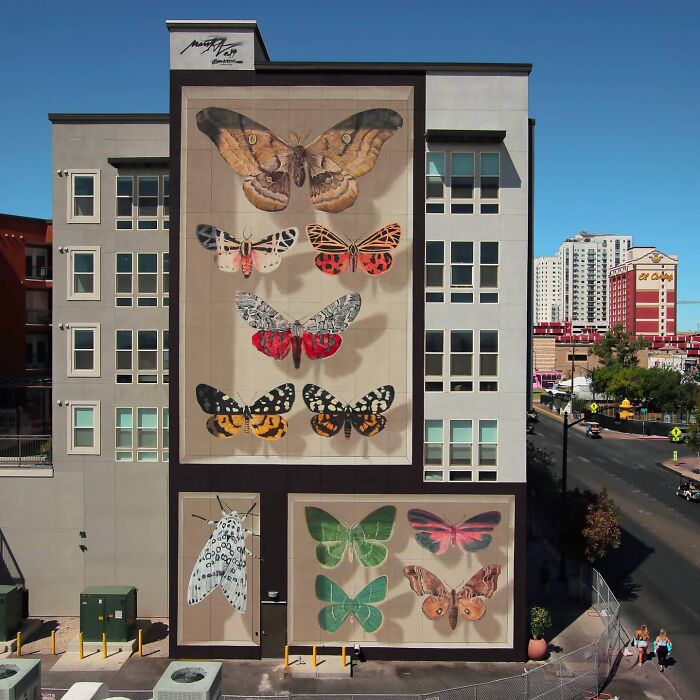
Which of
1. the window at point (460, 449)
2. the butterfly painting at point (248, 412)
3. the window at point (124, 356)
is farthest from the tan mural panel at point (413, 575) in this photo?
the window at point (124, 356)

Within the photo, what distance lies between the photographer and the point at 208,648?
21812 millimetres

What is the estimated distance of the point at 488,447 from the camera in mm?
21938

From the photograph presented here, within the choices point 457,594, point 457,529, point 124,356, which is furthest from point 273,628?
point 124,356

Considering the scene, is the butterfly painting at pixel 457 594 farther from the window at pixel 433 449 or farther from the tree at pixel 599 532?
the tree at pixel 599 532

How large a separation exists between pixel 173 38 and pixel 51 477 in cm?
1668

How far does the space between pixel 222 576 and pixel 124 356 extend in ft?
29.7

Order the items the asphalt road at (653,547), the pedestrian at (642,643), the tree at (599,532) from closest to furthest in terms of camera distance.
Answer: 1. the pedestrian at (642,643)
2. the asphalt road at (653,547)
3. the tree at (599,532)

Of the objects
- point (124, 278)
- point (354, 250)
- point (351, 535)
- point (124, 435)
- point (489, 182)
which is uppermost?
point (489, 182)

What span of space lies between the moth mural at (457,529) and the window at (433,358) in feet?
13.9

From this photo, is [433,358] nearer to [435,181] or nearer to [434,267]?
[434,267]

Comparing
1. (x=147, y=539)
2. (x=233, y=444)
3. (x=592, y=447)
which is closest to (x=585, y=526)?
(x=233, y=444)

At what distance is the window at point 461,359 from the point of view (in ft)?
71.9
